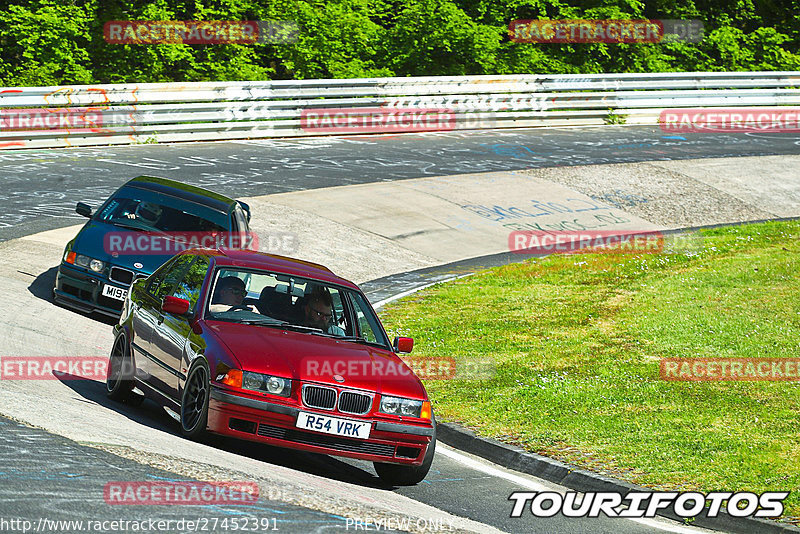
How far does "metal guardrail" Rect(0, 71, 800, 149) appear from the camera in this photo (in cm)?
2366

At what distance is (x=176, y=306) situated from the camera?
8.49 metres

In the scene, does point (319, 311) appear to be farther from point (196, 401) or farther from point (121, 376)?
point (121, 376)

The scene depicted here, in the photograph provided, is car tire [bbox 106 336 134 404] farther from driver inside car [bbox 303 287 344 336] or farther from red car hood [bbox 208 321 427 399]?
driver inside car [bbox 303 287 344 336]

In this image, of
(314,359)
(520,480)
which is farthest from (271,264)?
(520,480)

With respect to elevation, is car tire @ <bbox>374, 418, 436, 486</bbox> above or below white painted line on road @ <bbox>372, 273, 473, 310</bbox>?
above

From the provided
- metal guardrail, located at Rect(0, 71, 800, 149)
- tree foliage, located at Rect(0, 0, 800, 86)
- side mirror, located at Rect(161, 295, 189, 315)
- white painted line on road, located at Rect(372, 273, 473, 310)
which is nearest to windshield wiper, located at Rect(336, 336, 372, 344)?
side mirror, located at Rect(161, 295, 189, 315)

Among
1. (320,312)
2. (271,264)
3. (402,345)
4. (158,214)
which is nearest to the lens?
(320,312)

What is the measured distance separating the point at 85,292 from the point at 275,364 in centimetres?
588

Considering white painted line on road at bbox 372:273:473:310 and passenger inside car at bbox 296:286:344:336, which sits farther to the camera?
white painted line on road at bbox 372:273:473:310

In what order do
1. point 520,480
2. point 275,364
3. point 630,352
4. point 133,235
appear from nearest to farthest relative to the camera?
point 275,364
point 520,480
point 630,352
point 133,235

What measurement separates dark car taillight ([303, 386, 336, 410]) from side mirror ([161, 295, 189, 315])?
4.70 feet

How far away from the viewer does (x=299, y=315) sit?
28.7 ft

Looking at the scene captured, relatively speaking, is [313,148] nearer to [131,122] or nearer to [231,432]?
[131,122]

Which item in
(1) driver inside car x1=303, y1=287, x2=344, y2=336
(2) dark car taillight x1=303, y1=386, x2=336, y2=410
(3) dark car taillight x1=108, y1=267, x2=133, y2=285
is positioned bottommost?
(3) dark car taillight x1=108, y1=267, x2=133, y2=285
